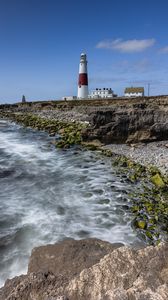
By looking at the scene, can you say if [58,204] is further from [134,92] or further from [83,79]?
[134,92]

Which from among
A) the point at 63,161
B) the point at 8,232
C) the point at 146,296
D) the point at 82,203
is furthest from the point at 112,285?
the point at 63,161

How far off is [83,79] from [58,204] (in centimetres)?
5861

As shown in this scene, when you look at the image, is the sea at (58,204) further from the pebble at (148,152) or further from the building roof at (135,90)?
the building roof at (135,90)

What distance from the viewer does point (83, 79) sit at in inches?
2532

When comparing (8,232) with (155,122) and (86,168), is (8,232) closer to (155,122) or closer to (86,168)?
(86,168)

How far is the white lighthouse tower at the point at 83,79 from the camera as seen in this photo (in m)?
63.8

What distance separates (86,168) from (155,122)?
5921 millimetres

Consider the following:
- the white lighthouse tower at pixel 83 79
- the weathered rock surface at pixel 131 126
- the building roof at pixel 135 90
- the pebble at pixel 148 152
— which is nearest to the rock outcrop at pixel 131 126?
the weathered rock surface at pixel 131 126

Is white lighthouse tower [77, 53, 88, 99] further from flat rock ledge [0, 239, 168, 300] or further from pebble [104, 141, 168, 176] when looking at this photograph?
flat rock ledge [0, 239, 168, 300]

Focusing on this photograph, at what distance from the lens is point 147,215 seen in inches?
297

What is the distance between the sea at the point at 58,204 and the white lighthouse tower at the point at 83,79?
167 feet

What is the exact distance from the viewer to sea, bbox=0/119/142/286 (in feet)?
21.2

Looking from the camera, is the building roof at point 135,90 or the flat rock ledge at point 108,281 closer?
A: the flat rock ledge at point 108,281

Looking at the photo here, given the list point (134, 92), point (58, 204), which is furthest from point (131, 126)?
point (134, 92)
